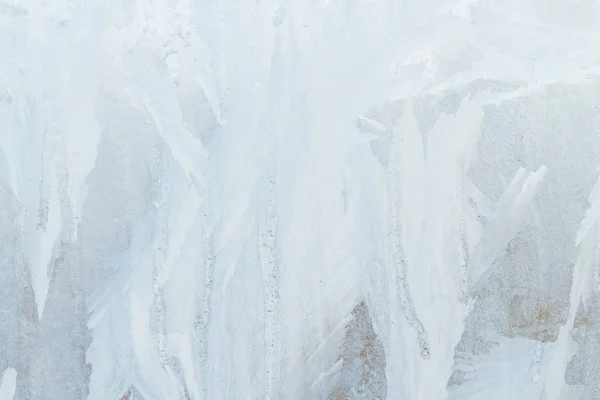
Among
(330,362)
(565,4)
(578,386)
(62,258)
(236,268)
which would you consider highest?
(565,4)

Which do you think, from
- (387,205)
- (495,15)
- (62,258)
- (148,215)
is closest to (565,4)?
(495,15)

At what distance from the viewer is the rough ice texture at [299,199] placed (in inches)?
48.7

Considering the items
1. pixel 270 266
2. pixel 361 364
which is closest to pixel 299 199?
pixel 270 266

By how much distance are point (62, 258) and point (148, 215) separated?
0.25 m

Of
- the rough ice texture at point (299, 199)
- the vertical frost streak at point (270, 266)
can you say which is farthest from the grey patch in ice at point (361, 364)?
the vertical frost streak at point (270, 266)

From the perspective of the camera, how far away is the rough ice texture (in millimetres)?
1237

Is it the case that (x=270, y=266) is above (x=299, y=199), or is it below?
below

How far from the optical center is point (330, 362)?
1235 millimetres

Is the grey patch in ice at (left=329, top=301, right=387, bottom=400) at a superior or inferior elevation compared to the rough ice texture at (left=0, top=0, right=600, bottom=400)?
inferior

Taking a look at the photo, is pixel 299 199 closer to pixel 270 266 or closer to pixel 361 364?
pixel 270 266

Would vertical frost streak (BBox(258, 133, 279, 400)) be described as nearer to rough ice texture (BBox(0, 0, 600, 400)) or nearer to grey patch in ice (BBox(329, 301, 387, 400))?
rough ice texture (BBox(0, 0, 600, 400))

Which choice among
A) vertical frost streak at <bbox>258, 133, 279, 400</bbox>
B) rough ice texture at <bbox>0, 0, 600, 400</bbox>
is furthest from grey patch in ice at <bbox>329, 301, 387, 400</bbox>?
vertical frost streak at <bbox>258, 133, 279, 400</bbox>

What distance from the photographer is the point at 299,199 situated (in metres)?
1.26

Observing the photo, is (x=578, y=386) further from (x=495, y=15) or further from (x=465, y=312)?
(x=495, y=15)
